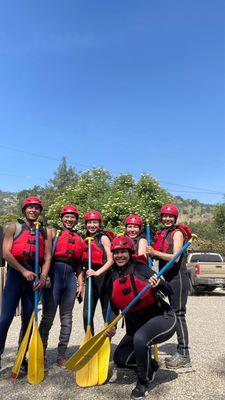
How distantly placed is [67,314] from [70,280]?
1.43 ft

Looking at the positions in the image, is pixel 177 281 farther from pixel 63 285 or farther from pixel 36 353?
pixel 36 353

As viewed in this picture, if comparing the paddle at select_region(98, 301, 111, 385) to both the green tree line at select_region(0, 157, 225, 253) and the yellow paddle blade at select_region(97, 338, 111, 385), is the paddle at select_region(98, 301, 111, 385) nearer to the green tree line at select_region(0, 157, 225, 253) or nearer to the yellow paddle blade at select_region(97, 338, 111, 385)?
the yellow paddle blade at select_region(97, 338, 111, 385)

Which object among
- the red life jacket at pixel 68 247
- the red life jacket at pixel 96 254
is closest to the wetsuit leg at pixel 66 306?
the red life jacket at pixel 68 247

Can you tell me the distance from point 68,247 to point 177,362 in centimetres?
191

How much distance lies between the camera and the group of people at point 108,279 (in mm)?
4434

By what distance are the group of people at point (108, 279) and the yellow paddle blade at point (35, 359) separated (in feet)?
0.94

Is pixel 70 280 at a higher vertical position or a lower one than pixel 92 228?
lower

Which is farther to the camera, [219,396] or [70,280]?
[70,280]

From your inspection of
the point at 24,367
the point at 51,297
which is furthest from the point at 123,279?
the point at 24,367

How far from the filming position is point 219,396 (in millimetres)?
4184

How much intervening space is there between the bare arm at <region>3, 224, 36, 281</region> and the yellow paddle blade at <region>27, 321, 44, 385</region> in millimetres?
624

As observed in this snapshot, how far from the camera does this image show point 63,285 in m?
5.24

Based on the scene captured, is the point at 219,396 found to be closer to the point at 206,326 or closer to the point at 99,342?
the point at 99,342

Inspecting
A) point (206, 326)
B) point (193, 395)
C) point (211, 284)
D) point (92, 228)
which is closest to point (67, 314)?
point (92, 228)
